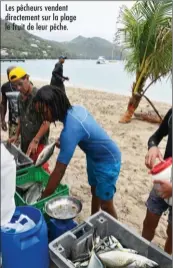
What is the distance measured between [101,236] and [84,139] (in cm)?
83

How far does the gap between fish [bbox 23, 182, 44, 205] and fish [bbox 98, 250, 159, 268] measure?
98 centimetres

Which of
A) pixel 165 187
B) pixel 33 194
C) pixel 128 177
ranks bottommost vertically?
pixel 128 177

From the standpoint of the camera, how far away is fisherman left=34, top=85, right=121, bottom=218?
2179 mm

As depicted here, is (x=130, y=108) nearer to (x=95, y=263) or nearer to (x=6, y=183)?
(x=95, y=263)

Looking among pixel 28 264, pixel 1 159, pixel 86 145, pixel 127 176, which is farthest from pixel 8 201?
pixel 127 176

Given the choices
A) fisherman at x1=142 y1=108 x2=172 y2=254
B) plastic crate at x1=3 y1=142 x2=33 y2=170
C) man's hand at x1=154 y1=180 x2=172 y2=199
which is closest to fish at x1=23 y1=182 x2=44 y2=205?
plastic crate at x1=3 y1=142 x2=33 y2=170

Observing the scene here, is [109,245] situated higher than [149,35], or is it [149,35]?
[149,35]

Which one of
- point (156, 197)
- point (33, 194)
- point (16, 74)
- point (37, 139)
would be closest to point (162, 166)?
point (156, 197)

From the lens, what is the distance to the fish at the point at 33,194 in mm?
2630

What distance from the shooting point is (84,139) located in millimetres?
2357

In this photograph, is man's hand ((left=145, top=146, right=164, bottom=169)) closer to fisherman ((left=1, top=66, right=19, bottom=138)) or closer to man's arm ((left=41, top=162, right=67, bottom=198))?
man's arm ((left=41, top=162, right=67, bottom=198))

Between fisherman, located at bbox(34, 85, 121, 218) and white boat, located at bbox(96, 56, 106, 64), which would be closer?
fisherman, located at bbox(34, 85, 121, 218)

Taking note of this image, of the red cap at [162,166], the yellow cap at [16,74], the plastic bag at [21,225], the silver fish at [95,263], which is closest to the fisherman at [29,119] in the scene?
the yellow cap at [16,74]

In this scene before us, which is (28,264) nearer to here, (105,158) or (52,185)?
(52,185)
